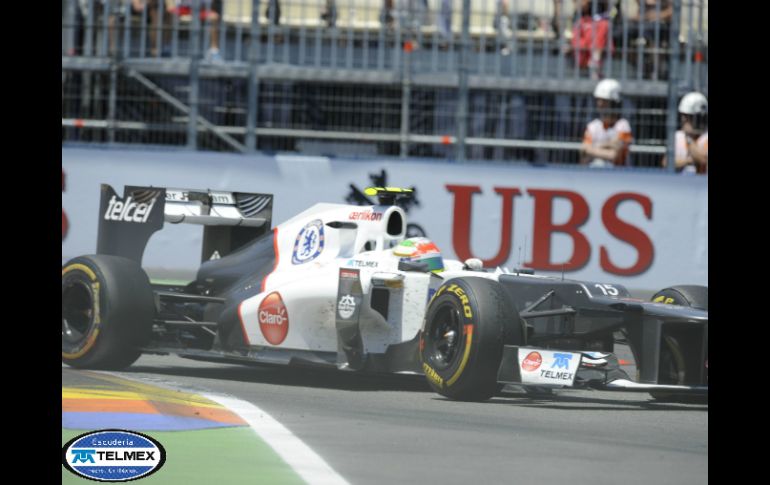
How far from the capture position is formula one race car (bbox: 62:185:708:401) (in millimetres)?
8891

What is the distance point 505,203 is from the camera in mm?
13477

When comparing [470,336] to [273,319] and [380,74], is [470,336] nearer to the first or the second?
[273,319]

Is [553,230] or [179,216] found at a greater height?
[179,216]

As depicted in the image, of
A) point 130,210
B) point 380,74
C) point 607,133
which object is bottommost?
point 130,210

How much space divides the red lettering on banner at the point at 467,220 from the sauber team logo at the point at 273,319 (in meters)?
3.62

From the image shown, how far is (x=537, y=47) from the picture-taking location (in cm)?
1488

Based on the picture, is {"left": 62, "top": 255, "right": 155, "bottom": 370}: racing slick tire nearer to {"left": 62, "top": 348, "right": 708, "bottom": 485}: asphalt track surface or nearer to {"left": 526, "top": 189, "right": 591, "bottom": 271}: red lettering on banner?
{"left": 62, "top": 348, "right": 708, "bottom": 485}: asphalt track surface

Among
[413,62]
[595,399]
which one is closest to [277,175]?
[413,62]

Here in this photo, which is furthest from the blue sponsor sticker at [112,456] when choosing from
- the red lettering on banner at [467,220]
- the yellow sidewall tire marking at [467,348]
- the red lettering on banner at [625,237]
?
the red lettering on banner at [625,237]

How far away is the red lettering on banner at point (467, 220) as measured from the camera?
13.4 m

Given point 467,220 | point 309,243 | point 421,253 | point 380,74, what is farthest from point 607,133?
point 421,253

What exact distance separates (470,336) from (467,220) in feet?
15.8

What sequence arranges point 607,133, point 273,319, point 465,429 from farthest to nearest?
point 607,133 → point 273,319 → point 465,429
